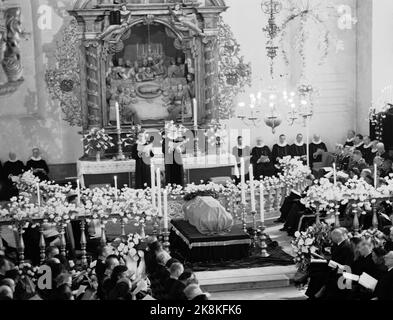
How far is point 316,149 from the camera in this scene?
74.6ft

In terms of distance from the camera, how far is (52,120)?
2184cm

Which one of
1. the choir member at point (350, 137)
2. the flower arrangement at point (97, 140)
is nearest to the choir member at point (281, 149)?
the choir member at point (350, 137)

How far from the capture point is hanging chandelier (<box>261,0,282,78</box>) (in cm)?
2069

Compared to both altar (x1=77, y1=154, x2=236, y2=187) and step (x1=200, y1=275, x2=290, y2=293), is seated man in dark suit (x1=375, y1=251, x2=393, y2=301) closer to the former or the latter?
step (x1=200, y1=275, x2=290, y2=293)

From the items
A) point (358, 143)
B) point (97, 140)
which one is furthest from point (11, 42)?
point (358, 143)

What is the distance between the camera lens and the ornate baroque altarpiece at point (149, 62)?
2070 cm

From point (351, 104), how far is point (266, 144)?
2807 millimetres

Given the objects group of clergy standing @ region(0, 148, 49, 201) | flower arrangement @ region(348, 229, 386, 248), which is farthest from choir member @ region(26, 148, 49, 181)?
flower arrangement @ region(348, 229, 386, 248)

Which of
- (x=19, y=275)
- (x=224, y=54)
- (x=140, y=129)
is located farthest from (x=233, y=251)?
(x=224, y=54)

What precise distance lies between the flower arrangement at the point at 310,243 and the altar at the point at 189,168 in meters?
7.32

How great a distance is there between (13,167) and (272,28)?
7.77 meters

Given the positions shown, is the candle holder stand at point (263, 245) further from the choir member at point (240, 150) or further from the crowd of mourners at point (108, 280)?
the choir member at point (240, 150)
